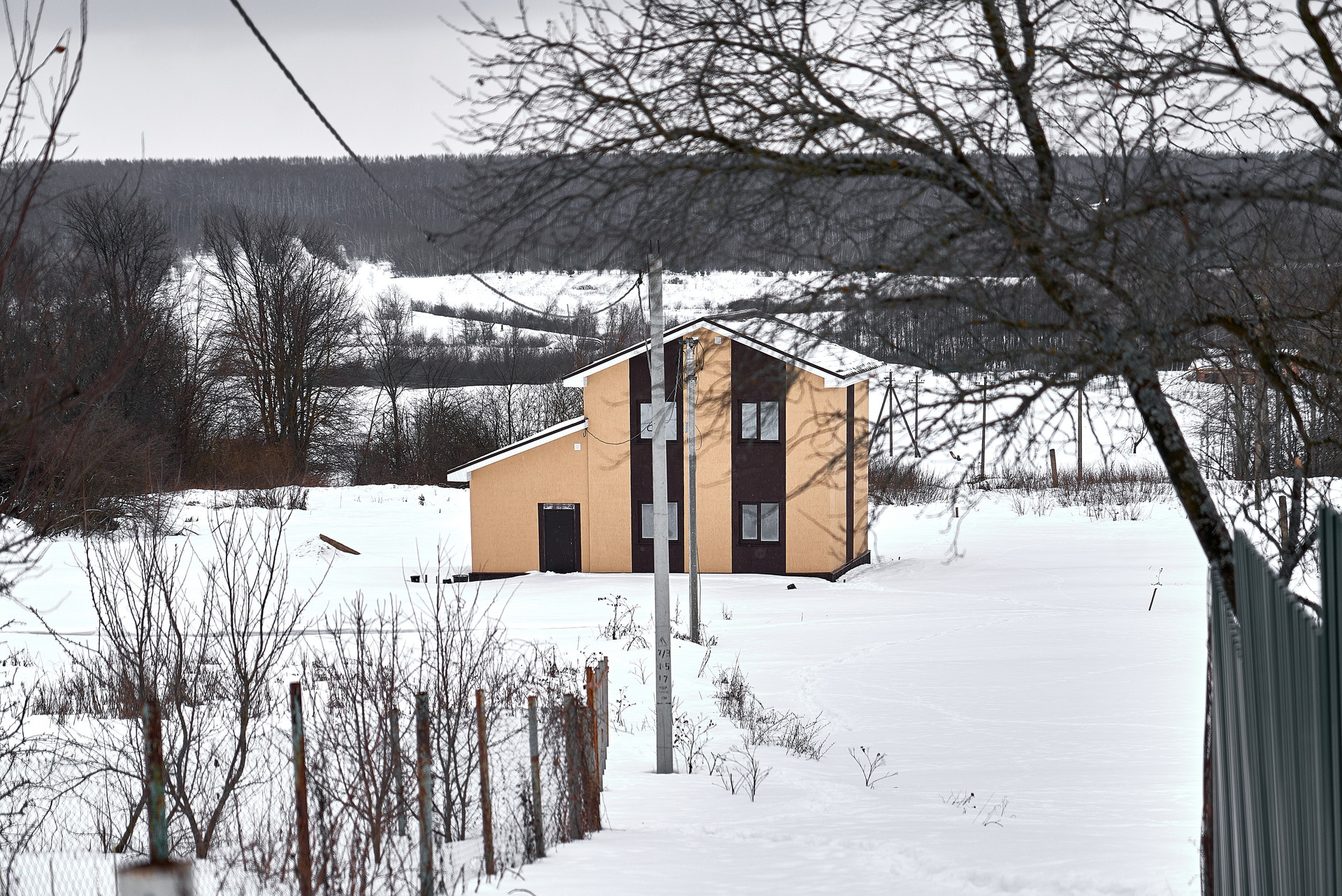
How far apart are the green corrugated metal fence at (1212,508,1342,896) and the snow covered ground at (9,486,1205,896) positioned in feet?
4.17

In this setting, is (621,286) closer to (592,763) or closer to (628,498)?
(592,763)

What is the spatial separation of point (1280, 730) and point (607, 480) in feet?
95.2

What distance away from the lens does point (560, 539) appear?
3234 cm

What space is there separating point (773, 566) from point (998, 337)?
2776 cm

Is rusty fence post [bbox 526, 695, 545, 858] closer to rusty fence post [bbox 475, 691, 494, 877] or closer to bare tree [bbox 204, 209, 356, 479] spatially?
rusty fence post [bbox 475, 691, 494, 877]

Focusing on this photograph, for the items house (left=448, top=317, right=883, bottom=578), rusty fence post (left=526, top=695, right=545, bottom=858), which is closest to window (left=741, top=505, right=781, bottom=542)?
house (left=448, top=317, right=883, bottom=578)

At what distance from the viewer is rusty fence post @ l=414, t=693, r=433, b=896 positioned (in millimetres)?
5922

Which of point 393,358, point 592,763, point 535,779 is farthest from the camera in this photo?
point 393,358

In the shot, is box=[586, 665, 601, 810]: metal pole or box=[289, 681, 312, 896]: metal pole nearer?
box=[289, 681, 312, 896]: metal pole

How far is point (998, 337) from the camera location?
14.8ft

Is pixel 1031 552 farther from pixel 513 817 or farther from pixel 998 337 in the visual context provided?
pixel 998 337

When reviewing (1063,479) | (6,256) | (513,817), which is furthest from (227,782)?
(1063,479)

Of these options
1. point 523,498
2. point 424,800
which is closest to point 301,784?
point 424,800

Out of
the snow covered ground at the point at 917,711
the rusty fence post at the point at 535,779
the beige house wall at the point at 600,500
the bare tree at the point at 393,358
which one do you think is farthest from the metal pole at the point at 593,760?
the bare tree at the point at 393,358
